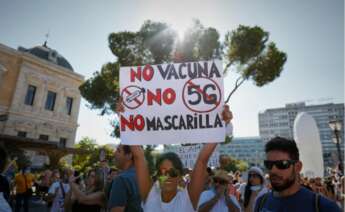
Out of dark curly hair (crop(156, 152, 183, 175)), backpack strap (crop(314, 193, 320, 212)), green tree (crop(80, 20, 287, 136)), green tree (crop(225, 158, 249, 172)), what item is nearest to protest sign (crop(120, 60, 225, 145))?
dark curly hair (crop(156, 152, 183, 175))

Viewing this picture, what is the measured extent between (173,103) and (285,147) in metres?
1.20

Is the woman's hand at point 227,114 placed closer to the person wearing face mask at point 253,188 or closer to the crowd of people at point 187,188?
the crowd of people at point 187,188

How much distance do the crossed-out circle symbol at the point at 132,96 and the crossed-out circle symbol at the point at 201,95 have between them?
49cm

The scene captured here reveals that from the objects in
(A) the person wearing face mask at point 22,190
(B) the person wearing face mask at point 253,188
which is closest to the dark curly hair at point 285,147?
(B) the person wearing face mask at point 253,188

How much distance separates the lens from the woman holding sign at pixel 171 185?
1.97 m

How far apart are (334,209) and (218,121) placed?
45.5 inches

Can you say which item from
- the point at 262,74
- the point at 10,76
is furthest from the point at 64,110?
the point at 262,74

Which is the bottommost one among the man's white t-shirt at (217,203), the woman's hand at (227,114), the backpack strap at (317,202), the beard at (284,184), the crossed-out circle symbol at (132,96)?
the man's white t-shirt at (217,203)

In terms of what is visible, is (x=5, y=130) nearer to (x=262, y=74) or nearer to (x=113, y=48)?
(x=113, y=48)

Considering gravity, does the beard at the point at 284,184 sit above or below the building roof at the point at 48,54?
below

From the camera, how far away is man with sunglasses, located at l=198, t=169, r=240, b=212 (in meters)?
3.00

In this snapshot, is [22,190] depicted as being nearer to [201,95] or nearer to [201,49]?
[201,95]

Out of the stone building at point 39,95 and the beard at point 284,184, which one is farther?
the stone building at point 39,95

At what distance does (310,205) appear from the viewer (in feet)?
5.25
